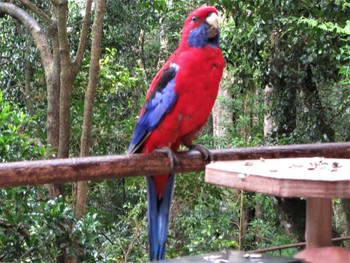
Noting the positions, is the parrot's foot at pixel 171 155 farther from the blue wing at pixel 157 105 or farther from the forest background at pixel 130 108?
the forest background at pixel 130 108

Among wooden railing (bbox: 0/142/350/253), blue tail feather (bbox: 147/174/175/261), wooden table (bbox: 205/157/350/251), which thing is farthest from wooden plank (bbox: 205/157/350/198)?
blue tail feather (bbox: 147/174/175/261)

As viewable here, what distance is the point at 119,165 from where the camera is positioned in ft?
5.28

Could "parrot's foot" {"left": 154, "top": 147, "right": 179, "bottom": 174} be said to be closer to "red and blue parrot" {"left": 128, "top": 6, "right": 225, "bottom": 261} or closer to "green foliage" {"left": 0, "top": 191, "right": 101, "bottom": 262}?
"red and blue parrot" {"left": 128, "top": 6, "right": 225, "bottom": 261}

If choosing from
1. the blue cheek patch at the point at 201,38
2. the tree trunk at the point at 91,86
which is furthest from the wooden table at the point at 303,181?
the tree trunk at the point at 91,86

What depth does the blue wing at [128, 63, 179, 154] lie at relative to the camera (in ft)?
6.55

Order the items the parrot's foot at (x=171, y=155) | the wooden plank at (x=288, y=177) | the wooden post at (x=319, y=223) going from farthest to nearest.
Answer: the parrot's foot at (x=171, y=155) → the wooden post at (x=319, y=223) → the wooden plank at (x=288, y=177)

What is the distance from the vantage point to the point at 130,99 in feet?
15.9

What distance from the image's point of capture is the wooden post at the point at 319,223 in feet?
3.91

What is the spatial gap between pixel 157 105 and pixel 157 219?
0.38 metres

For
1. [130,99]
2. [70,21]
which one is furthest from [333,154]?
[70,21]

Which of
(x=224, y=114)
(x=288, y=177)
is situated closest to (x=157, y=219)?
(x=288, y=177)

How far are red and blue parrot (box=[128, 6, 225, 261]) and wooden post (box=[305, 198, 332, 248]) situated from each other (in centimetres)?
78

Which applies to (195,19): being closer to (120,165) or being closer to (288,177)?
(120,165)

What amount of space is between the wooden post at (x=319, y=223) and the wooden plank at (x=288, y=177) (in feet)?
0.26
